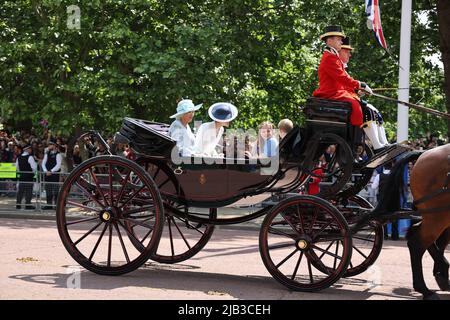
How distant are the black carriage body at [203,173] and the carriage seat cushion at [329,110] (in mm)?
736

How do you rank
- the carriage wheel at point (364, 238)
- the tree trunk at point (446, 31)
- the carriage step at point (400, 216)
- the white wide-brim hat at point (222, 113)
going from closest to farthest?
the carriage step at point (400, 216)
the carriage wheel at point (364, 238)
the white wide-brim hat at point (222, 113)
the tree trunk at point (446, 31)

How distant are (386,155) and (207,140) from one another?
2.11 meters

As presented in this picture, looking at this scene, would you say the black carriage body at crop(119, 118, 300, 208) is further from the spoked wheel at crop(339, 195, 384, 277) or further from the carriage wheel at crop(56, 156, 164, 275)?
the spoked wheel at crop(339, 195, 384, 277)

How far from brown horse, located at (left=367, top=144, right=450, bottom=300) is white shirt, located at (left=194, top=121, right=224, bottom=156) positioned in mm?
2051

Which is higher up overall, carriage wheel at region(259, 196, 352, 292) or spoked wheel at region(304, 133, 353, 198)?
spoked wheel at region(304, 133, 353, 198)

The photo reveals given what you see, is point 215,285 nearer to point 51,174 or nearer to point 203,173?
point 203,173

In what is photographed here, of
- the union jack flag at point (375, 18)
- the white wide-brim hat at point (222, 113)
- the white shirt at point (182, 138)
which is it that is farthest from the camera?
the union jack flag at point (375, 18)

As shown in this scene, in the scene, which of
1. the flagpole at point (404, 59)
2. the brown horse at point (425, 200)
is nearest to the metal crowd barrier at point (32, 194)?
the flagpole at point (404, 59)

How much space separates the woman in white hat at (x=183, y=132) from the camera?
859cm

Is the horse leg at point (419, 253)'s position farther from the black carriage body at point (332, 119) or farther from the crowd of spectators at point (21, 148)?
the crowd of spectators at point (21, 148)

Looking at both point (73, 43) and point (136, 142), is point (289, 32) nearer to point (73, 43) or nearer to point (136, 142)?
point (73, 43)

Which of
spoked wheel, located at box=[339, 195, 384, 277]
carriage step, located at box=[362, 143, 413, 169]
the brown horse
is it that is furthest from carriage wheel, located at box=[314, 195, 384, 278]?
carriage step, located at box=[362, 143, 413, 169]

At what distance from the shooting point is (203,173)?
8422 mm

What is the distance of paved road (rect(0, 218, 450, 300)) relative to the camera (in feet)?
24.1
